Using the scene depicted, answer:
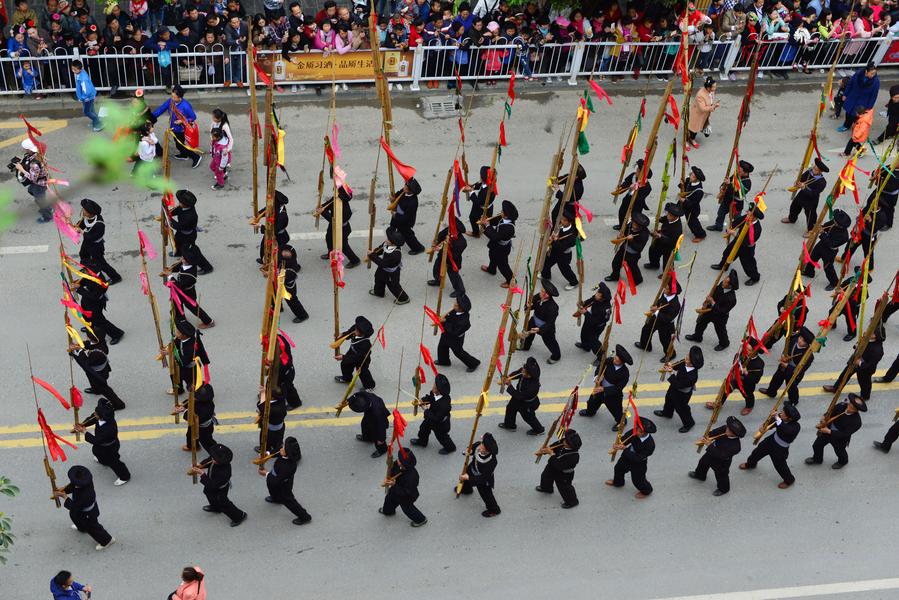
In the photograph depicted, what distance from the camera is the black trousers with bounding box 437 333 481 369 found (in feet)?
39.7

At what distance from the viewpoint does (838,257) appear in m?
14.6

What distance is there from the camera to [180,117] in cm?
1457

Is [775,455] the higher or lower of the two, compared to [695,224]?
lower

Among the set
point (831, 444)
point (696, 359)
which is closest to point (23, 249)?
point (696, 359)

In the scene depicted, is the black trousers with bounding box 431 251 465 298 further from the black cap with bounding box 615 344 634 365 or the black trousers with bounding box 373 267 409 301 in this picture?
the black cap with bounding box 615 344 634 365

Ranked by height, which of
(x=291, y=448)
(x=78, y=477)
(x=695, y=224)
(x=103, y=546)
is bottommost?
(x=103, y=546)

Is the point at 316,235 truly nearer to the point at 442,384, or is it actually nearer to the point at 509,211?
the point at 509,211

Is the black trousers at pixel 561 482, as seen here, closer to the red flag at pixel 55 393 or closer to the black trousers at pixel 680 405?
the black trousers at pixel 680 405

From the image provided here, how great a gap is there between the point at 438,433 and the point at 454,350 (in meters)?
1.34

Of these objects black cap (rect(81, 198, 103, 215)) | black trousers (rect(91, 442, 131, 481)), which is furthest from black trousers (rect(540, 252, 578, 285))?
black trousers (rect(91, 442, 131, 481))

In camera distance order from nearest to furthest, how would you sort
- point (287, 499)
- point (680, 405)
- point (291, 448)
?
point (291, 448), point (287, 499), point (680, 405)

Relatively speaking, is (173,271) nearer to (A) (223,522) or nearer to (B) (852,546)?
(A) (223,522)

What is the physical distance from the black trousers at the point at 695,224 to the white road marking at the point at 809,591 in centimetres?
552

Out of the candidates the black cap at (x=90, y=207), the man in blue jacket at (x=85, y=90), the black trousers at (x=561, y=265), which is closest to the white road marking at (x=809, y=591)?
the black trousers at (x=561, y=265)
